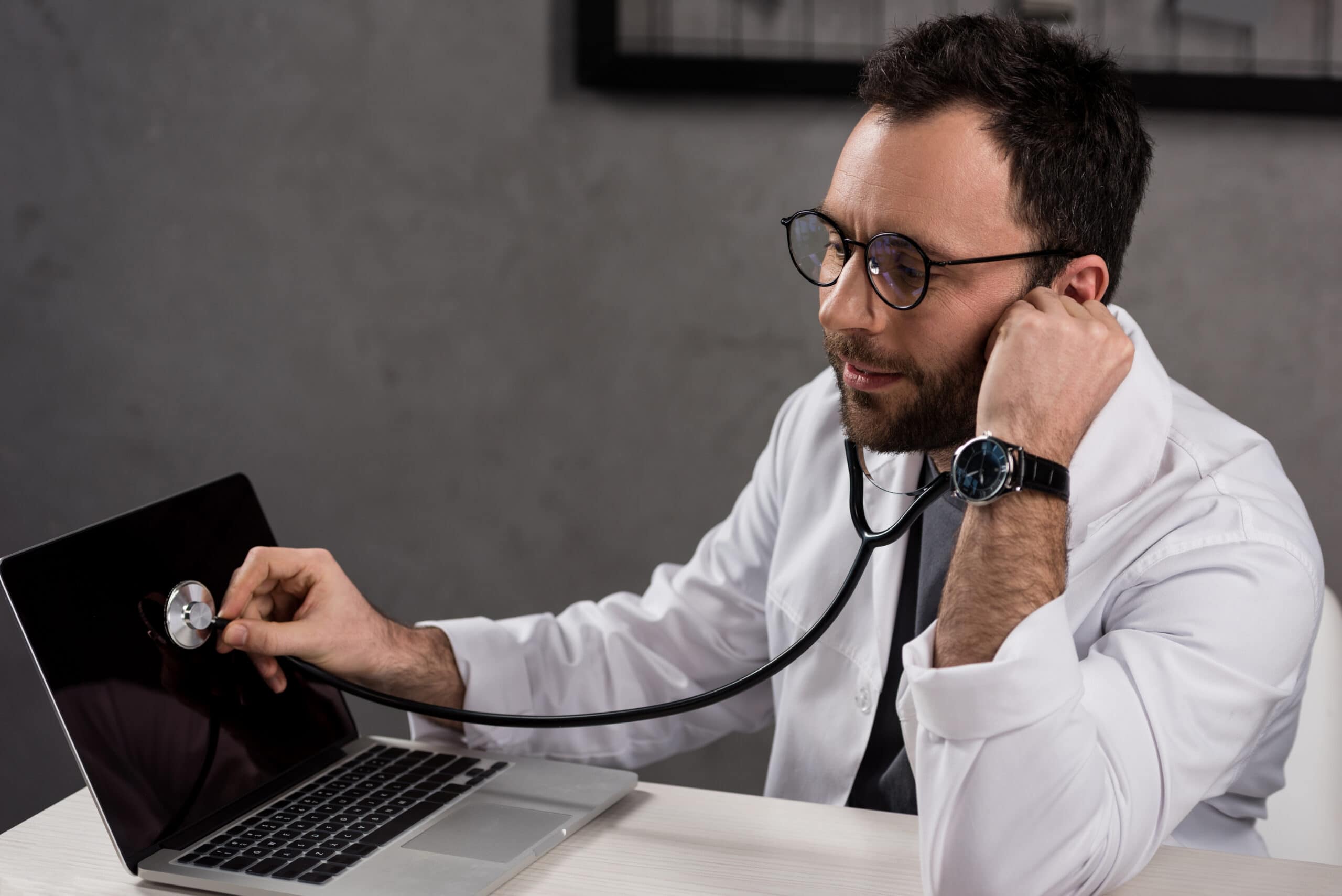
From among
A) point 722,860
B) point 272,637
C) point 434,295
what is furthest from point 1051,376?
point 434,295

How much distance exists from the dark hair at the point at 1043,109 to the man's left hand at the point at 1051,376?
0.13 meters

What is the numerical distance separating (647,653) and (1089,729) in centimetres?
65

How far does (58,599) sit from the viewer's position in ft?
3.14

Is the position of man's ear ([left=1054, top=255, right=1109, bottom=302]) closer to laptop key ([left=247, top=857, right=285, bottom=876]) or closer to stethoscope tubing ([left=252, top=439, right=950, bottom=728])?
stethoscope tubing ([left=252, top=439, right=950, bottom=728])

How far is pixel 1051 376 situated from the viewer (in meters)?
1.09

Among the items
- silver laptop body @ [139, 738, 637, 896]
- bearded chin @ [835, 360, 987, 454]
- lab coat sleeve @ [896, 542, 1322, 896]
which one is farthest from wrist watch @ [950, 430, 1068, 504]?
silver laptop body @ [139, 738, 637, 896]

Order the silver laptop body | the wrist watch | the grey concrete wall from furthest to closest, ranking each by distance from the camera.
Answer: the grey concrete wall < the wrist watch < the silver laptop body

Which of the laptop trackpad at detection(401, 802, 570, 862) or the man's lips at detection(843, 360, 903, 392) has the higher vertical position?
the man's lips at detection(843, 360, 903, 392)

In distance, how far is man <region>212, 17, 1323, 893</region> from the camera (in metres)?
0.95

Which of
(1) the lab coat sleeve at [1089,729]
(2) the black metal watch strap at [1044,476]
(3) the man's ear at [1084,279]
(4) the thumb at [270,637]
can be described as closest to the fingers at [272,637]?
(4) the thumb at [270,637]

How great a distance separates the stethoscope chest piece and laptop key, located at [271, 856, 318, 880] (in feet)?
0.69

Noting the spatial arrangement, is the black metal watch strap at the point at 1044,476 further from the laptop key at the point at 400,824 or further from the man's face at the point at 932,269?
the laptop key at the point at 400,824

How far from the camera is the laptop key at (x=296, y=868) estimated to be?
3.03 feet

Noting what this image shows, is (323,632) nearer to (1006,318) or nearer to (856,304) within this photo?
(856,304)
